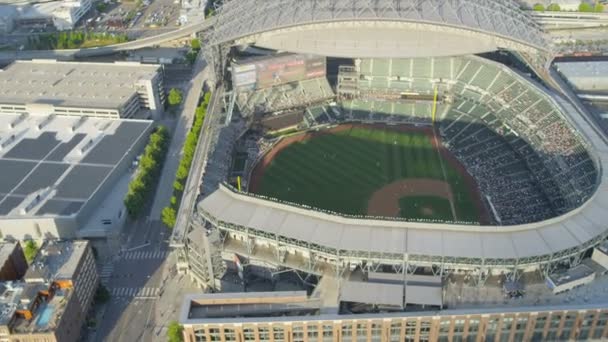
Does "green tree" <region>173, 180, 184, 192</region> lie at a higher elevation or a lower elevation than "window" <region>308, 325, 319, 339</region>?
higher

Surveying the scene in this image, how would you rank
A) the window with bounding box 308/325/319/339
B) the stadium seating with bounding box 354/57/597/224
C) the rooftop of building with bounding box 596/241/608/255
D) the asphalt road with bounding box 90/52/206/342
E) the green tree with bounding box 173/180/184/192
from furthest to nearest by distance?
the green tree with bounding box 173/180/184/192 → the stadium seating with bounding box 354/57/597/224 → the asphalt road with bounding box 90/52/206/342 → the rooftop of building with bounding box 596/241/608/255 → the window with bounding box 308/325/319/339

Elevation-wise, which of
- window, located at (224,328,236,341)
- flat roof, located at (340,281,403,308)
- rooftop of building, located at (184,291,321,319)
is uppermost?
flat roof, located at (340,281,403,308)

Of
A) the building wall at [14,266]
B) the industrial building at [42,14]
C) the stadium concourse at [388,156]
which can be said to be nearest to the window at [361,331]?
the stadium concourse at [388,156]

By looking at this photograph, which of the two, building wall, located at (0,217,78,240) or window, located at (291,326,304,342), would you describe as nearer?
window, located at (291,326,304,342)

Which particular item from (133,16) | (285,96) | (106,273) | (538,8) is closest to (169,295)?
(106,273)

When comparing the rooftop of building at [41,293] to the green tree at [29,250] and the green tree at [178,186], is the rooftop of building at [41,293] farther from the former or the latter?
the green tree at [178,186]

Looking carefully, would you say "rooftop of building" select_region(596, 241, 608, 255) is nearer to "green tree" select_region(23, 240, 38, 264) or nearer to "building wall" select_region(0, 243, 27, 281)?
"building wall" select_region(0, 243, 27, 281)

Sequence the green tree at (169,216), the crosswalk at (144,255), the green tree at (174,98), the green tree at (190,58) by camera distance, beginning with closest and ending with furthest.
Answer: the crosswalk at (144,255) < the green tree at (169,216) < the green tree at (174,98) < the green tree at (190,58)

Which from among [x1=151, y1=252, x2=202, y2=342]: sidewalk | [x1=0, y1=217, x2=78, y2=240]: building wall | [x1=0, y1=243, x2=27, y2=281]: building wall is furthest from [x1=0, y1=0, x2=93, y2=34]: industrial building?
[x1=151, y1=252, x2=202, y2=342]: sidewalk
